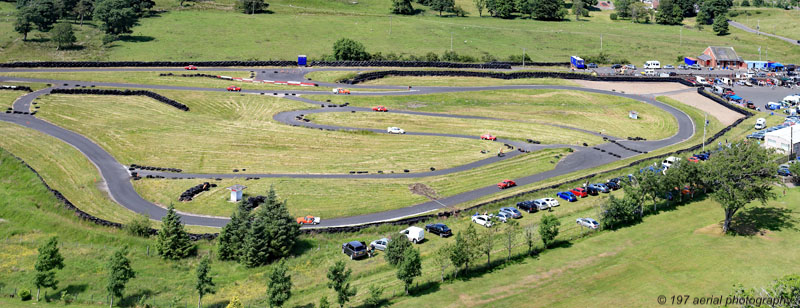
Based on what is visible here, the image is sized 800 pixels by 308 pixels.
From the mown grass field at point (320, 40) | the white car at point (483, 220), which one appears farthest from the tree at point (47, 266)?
the mown grass field at point (320, 40)

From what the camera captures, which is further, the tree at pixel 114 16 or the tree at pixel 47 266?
the tree at pixel 114 16

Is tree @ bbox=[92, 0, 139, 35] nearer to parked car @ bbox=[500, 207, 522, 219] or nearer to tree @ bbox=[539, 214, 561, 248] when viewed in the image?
parked car @ bbox=[500, 207, 522, 219]

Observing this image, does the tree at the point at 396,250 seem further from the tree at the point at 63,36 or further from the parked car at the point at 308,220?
the tree at the point at 63,36

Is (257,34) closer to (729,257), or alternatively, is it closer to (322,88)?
(322,88)

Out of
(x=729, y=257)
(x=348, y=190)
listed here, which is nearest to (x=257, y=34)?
(x=348, y=190)

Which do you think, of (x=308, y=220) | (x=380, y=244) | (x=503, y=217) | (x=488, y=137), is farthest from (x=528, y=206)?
(x=488, y=137)

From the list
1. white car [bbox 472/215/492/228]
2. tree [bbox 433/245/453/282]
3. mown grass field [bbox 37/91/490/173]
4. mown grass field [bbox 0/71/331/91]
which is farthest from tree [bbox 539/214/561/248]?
mown grass field [bbox 0/71/331/91]
